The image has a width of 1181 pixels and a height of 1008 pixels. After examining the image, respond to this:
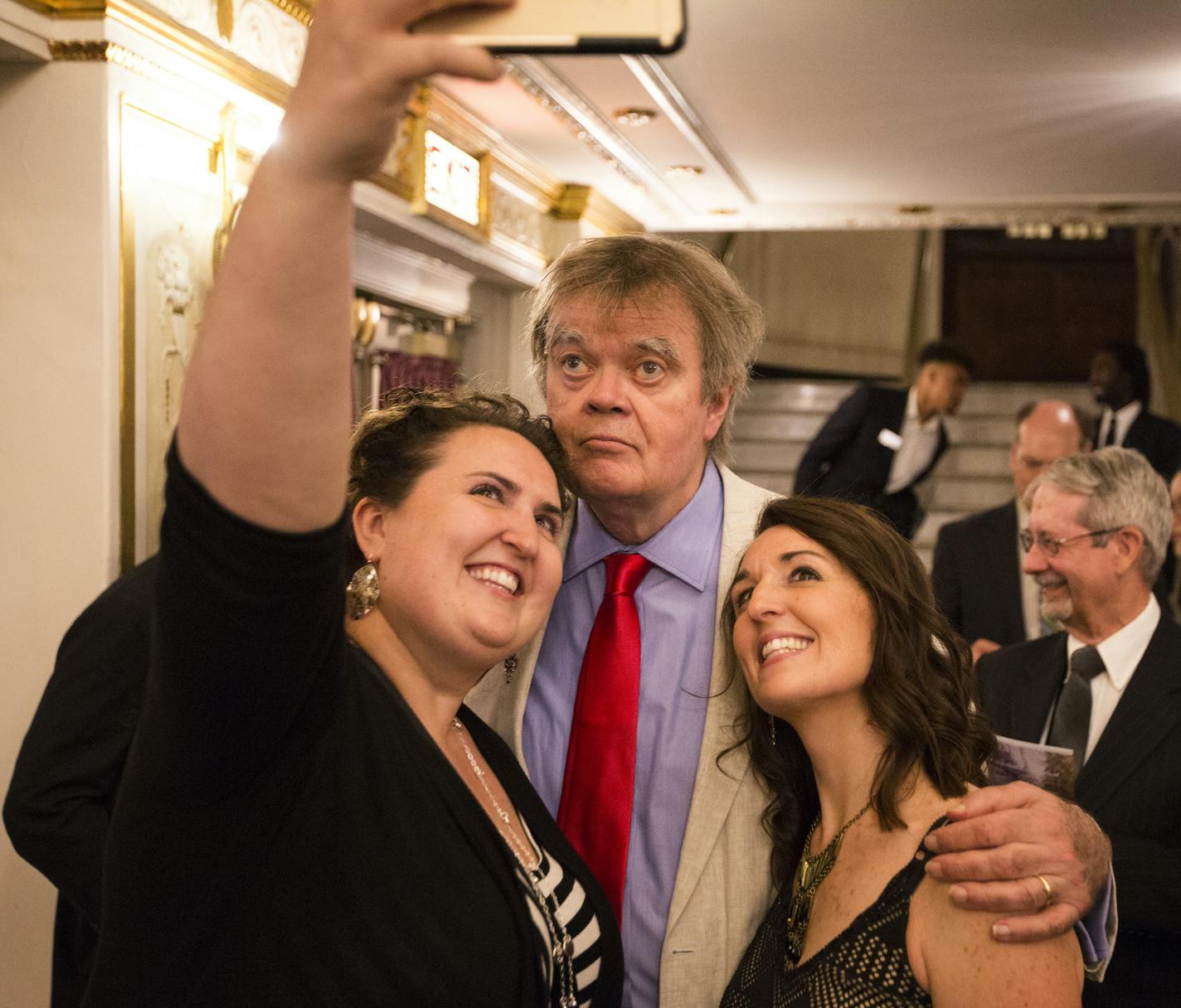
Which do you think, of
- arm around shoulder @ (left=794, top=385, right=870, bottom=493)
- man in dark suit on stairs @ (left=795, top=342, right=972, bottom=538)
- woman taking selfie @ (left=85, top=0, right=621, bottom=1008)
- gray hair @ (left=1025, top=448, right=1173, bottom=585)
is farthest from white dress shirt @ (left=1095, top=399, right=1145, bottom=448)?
woman taking selfie @ (left=85, top=0, right=621, bottom=1008)

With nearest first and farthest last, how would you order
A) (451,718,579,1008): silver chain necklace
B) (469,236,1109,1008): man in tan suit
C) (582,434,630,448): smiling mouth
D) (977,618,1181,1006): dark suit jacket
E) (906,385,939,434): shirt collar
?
(451,718,579,1008): silver chain necklace
(469,236,1109,1008): man in tan suit
(582,434,630,448): smiling mouth
(977,618,1181,1006): dark suit jacket
(906,385,939,434): shirt collar

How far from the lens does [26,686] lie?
10.3 feet

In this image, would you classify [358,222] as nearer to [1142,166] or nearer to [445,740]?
[445,740]

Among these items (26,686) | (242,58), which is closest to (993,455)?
(242,58)

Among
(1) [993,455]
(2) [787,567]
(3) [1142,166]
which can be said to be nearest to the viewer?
(2) [787,567]

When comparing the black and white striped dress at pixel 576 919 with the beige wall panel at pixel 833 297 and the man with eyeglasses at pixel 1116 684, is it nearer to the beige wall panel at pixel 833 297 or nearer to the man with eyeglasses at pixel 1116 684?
the man with eyeglasses at pixel 1116 684

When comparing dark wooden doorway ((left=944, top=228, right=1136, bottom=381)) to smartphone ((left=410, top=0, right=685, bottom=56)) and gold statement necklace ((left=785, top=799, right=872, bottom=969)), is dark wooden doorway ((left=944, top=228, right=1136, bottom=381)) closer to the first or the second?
gold statement necklace ((left=785, top=799, right=872, bottom=969))

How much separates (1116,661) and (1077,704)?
137mm

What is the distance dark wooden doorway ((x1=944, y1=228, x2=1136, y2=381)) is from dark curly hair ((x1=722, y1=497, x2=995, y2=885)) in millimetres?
10689

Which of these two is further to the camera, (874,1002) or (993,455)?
(993,455)

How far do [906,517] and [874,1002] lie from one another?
5706mm

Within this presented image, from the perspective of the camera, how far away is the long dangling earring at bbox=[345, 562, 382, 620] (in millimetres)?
1471

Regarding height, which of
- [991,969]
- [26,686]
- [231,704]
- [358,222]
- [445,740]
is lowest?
[26,686]

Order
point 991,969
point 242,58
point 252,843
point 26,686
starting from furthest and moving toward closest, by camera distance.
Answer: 1. point 242,58
2. point 26,686
3. point 991,969
4. point 252,843
